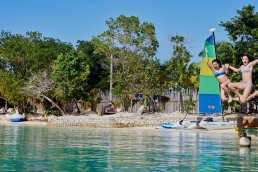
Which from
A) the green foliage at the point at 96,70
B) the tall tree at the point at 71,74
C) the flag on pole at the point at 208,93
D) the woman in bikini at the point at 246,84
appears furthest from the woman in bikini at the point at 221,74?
the green foliage at the point at 96,70

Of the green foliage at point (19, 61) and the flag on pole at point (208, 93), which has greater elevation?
the green foliage at point (19, 61)

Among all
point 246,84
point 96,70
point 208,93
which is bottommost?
point 246,84

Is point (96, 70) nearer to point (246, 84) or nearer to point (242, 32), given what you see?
point (242, 32)

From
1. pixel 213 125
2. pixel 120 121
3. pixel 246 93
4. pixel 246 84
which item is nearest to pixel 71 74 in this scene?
pixel 120 121

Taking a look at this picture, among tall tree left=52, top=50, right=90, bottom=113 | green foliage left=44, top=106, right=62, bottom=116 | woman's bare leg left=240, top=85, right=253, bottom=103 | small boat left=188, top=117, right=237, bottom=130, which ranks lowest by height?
small boat left=188, top=117, right=237, bottom=130

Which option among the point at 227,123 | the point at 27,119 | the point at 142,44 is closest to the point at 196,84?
the point at 142,44

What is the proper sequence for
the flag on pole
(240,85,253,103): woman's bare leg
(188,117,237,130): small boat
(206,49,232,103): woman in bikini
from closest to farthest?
(240,85,253,103): woman's bare leg < (206,49,232,103): woman in bikini < the flag on pole < (188,117,237,130): small boat

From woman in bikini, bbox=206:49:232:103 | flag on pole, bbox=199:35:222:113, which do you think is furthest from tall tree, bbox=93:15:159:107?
woman in bikini, bbox=206:49:232:103

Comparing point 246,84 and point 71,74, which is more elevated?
point 71,74

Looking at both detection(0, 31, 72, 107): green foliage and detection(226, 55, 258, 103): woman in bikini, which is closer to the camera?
detection(226, 55, 258, 103): woman in bikini

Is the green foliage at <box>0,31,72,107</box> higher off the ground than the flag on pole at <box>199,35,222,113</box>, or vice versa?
the green foliage at <box>0,31,72,107</box>

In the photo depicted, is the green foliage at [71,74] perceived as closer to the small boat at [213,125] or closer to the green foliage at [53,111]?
the green foliage at [53,111]

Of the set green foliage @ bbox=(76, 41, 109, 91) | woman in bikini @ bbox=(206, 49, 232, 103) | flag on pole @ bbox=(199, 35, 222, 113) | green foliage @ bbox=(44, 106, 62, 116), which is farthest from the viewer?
green foliage @ bbox=(76, 41, 109, 91)

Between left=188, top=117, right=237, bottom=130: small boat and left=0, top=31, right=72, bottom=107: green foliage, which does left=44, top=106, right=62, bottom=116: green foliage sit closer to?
left=0, top=31, right=72, bottom=107: green foliage
